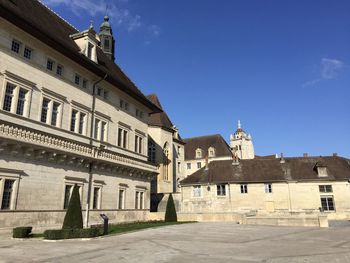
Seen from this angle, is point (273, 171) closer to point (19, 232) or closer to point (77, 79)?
point (77, 79)

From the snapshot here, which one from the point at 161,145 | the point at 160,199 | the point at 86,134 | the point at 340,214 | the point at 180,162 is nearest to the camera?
the point at 86,134

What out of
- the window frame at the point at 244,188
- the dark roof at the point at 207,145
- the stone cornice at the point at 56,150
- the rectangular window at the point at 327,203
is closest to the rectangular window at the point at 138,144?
the stone cornice at the point at 56,150

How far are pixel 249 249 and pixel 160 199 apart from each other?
29649 millimetres

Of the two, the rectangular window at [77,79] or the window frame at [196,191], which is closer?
the rectangular window at [77,79]

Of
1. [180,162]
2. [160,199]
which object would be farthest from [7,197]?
[180,162]

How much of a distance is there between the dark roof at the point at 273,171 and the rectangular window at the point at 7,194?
94.0ft

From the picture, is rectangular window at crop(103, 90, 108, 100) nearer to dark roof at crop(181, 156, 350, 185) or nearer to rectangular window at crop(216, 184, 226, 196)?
dark roof at crop(181, 156, 350, 185)

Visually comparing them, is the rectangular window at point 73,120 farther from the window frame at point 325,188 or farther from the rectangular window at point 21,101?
the window frame at point 325,188

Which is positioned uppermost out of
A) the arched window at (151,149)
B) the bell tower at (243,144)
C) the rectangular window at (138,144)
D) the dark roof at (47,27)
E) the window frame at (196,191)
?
the bell tower at (243,144)

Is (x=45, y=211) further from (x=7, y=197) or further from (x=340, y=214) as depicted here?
(x=340, y=214)

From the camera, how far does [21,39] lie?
65.7ft

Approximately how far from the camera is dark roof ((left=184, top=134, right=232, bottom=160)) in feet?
245

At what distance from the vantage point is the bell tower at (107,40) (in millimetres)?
37656

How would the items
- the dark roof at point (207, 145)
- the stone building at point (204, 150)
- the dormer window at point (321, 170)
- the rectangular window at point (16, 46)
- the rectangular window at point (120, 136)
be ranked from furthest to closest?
the dark roof at point (207, 145)
the stone building at point (204, 150)
the dormer window at point (321, 170)
the rectangular window at point (120, 136)
the rectangular window at point (16, 46)
